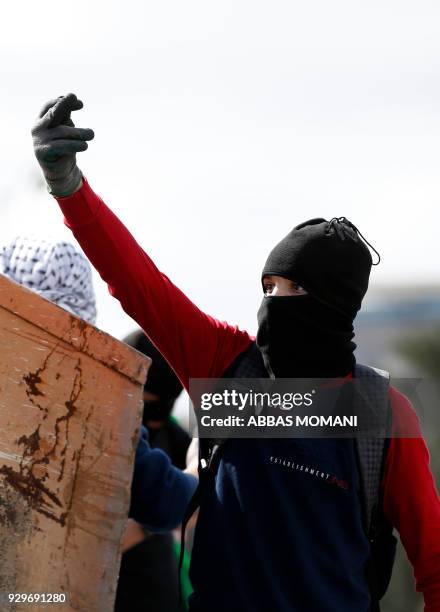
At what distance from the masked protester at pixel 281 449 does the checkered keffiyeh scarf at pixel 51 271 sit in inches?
20.5

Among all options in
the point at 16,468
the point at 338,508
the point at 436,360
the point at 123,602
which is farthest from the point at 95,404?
the point at 436,360

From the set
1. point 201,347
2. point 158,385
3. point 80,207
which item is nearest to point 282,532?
point 201,347

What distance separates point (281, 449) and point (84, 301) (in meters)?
0.82

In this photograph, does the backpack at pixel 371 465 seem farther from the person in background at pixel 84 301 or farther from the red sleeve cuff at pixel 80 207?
the red sleeve cuff at pixel 80 207

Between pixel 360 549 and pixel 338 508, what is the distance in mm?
114

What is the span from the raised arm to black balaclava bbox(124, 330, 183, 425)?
119cm

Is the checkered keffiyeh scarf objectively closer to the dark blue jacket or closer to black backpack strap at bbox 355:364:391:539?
the dark blue jacket

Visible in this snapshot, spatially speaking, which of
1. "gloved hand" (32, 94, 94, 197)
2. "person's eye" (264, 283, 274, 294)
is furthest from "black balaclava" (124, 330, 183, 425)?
"gloved hand" (32, 94, 94, 197)

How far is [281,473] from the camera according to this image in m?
2.50

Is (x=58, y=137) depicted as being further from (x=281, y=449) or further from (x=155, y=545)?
(x=155, y=545)

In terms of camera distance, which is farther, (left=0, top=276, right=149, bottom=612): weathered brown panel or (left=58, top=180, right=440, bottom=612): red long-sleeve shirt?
(left=58, top=180, right=440, bottom=612): red long-sleeve shirt

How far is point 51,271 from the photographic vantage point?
3.01 meters

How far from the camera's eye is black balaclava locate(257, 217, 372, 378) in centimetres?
262

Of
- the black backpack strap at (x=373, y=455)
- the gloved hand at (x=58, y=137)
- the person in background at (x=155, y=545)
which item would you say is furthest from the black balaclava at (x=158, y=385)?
the gloved hand at (x=58, y=137)
